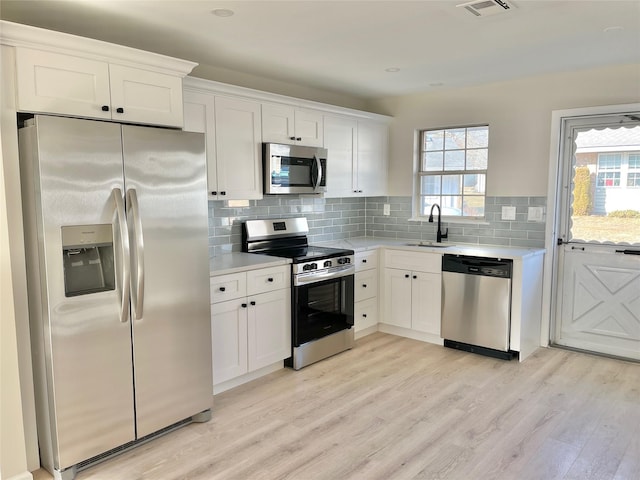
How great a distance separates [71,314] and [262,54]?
2.17m

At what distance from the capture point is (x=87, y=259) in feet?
7.88

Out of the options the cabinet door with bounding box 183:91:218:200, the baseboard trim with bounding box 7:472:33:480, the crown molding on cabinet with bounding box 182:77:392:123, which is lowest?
the baseboard trim with bounding box 7:472:33:480

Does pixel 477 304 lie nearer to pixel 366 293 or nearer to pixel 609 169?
pixel 366 293

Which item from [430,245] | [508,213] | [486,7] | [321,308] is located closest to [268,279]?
[321,308]

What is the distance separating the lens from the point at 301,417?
120 inches

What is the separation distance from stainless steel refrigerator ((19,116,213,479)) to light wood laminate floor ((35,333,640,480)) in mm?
270

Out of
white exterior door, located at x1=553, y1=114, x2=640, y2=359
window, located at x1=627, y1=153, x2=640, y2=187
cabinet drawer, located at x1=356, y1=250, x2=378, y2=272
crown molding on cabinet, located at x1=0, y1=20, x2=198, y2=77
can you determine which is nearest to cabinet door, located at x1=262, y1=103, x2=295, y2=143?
crown molding on cabinet, located at x1=0, y1=20, x2=198, y2=77

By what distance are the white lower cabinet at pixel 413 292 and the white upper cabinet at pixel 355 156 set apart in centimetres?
79

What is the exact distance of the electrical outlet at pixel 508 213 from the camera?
4.47 metres

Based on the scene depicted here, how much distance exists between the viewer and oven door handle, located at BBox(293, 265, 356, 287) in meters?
3.73

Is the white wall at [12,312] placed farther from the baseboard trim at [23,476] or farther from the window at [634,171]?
the window at [634,171]

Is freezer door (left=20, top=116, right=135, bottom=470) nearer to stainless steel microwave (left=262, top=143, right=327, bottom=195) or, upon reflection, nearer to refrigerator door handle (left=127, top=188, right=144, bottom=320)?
refrigerator door handle (left=127, top=188, right=144, bottom=320)

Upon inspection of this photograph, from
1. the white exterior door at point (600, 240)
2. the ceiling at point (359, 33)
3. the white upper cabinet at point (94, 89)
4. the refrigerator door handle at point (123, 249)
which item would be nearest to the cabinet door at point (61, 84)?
the white upper cabinet at point (94, 89)

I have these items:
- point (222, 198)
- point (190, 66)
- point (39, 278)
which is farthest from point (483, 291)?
point (39, 278)
